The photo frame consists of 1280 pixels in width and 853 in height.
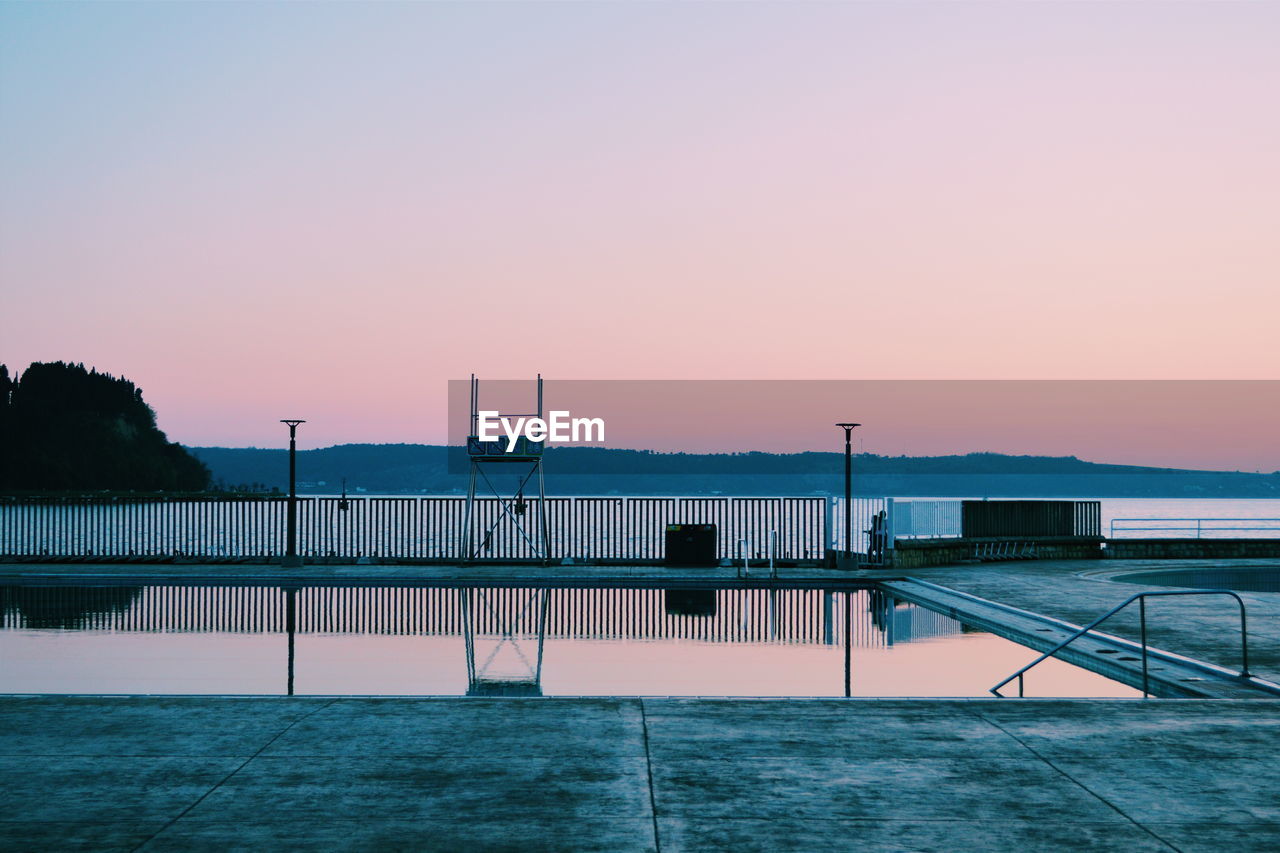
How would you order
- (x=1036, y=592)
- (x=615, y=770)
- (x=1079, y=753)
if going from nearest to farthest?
(x=615, y=770)
(x=1079, y=753)
(x=1036, y=592)

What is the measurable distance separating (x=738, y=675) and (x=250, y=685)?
5.32 metres

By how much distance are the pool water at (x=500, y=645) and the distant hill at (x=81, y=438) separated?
120255 millimetres

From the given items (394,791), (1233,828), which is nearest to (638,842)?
(394,791)

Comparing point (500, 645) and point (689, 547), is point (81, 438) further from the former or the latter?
point (500, 645)

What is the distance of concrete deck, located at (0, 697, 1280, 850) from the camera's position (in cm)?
560

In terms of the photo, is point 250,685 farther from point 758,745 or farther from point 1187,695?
point 1187,695

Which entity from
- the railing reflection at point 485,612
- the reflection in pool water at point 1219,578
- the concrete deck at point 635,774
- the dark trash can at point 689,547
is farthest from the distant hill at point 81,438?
the concrete deck at point 635,774

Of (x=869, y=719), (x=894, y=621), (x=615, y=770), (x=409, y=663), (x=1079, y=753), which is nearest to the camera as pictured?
(x=615, y=770)

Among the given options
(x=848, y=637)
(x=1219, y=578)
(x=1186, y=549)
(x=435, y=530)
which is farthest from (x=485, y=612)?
(x=435, y=530)

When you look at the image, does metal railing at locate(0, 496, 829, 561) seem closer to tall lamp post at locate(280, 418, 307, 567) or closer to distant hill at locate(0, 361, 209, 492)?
tall lamp post at locate(280, 418, 307, 567)

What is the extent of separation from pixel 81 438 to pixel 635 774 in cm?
14170

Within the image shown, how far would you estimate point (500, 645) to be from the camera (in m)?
13.7

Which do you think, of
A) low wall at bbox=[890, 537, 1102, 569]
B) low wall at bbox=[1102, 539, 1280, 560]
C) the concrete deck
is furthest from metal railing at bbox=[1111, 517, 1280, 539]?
the concrete deck

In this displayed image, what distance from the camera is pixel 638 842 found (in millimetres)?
5457
